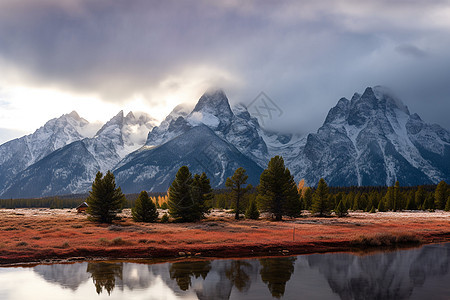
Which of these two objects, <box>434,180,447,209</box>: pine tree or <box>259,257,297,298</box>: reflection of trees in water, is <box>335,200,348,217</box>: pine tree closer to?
<box>434,180,447,209</box>: pine tree

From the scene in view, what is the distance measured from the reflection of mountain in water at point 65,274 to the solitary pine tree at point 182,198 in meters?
41.5

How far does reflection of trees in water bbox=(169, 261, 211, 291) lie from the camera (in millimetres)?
32578

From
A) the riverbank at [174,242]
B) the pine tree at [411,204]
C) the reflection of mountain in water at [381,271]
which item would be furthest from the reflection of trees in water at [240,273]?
the pine tree at [411,204]

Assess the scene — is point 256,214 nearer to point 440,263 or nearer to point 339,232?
point 339,232

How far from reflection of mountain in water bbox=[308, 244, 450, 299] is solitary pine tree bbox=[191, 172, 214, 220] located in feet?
133

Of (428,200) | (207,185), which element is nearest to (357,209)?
(428,200)

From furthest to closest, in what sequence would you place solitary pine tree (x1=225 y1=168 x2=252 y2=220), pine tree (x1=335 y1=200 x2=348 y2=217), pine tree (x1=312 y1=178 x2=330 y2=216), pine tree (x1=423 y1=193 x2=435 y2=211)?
pine tree (x1=423 y1=193 x2=435 y2=211) → pine tree (x1=335 y1=200 x2=348 y2=217) → pine tree (x1=312 y1=178 x2=330 y2=216) → solitary pine tree (x1=225 y1=168 x2=252 y2=220)

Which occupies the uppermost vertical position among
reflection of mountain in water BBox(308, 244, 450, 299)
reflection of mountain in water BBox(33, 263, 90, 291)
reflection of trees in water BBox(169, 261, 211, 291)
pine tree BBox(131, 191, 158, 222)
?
pine tree BBox(131, 191, 158, 222)

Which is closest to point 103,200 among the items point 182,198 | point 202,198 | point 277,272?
point 182,198

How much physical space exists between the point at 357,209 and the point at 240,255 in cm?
12521

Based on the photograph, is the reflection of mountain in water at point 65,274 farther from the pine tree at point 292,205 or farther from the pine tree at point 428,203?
the pine tree at point 428,203

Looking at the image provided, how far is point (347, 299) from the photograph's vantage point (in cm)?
2766

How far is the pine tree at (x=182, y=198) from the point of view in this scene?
8162 centimetres

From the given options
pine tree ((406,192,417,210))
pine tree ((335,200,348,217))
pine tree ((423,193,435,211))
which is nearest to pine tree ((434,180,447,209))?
pine tree ((423,193,435,211))
